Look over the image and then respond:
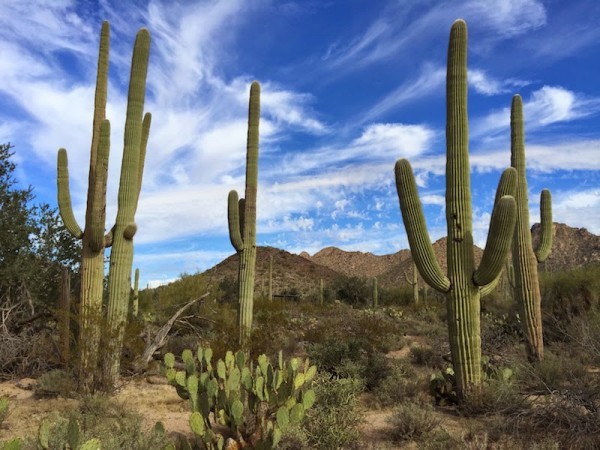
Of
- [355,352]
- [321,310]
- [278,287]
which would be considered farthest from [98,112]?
[278,287]

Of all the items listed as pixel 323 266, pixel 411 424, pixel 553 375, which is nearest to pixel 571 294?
pixel 553 375

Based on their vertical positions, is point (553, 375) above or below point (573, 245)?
below

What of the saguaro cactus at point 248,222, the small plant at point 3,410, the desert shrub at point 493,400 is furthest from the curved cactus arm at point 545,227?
the small plant at point 3,410

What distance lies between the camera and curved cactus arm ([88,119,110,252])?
9945 millimetres

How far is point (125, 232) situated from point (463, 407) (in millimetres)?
6987

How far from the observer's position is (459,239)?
26.2ft

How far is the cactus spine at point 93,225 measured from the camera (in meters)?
9.16

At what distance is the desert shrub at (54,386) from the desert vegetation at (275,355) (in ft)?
0.11

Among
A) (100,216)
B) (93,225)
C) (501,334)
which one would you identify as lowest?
(501,334)

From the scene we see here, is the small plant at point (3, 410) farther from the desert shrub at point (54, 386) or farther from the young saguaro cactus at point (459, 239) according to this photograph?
the young saguaro cactus at point (459, 239)

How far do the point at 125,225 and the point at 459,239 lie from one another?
644 cm

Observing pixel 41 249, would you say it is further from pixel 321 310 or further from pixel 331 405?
pixel 321 310

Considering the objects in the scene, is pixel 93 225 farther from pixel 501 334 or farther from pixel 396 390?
pixel 501 334

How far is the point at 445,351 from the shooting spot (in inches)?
468
